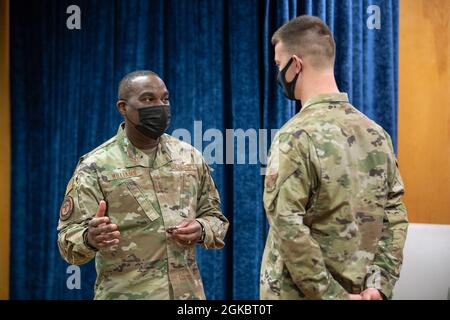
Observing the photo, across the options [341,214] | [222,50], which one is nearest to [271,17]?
[222,50]

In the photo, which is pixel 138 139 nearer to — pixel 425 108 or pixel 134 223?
pixel 134 223

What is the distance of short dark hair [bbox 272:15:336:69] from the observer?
1901 millimetres

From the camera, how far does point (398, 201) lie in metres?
1.95

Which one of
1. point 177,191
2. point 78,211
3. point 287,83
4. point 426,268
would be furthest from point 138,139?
point 426,268

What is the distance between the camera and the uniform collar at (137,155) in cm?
231

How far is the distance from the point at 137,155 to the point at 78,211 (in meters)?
0.34

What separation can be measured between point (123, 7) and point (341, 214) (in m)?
2.53

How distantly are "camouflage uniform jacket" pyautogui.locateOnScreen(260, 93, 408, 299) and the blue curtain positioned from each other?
174cm

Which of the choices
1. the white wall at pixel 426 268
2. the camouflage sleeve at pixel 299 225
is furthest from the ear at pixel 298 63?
the white wall at pixel 426 268

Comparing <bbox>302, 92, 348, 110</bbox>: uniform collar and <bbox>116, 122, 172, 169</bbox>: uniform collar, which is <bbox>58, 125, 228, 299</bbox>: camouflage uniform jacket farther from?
<bbox>302, 92, 348, 110</bbox>: uniform collar

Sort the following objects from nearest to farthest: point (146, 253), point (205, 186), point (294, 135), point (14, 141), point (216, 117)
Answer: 1. point (294, 135)
2. point (146, 253)
3. point (205, 186)
4. point (216, 117)
5. point (14, 141)

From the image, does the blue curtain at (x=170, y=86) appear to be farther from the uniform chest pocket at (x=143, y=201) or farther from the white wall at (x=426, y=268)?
the uniform chest pocket at (x=143, y=201)

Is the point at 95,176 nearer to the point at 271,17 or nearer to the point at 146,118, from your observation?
the point at 146,118

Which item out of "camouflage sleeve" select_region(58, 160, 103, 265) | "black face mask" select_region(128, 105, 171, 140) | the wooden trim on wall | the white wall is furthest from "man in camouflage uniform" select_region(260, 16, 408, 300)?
the wooden trim on wall
